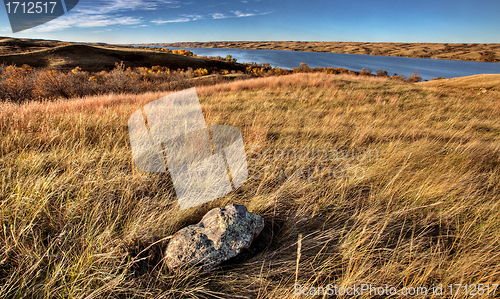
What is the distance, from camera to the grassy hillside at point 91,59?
26.3 meters

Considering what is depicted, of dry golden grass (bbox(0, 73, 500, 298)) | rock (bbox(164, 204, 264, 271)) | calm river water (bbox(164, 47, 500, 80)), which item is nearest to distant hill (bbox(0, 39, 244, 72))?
calm river water (bbox(164, 47, 500, 80))

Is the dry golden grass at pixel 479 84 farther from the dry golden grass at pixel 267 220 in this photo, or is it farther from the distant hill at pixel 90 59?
the distant hill at pixel 90 59

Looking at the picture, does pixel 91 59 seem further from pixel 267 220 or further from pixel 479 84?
pixel 479 84

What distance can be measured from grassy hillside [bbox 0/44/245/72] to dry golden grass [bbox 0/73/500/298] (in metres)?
32.2

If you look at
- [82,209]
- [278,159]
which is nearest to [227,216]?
[82,209]

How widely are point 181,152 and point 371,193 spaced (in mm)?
2344

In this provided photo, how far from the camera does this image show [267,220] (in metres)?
1.77

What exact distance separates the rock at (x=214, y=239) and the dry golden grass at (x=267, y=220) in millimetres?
82

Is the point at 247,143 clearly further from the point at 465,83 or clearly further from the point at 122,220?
the point at 465,83

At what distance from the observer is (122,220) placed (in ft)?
5.20

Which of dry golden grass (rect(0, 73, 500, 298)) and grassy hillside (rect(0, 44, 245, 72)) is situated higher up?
grassy hillside (rect(0, 44, 245, 72))

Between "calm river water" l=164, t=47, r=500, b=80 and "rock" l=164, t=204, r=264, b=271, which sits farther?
"calm river water" l=164, t=47, r=500, b=80

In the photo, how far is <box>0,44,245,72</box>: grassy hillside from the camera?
26.3 metres

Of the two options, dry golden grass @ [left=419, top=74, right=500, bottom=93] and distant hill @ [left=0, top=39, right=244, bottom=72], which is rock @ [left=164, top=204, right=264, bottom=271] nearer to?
dry golden grass @ [left=419, top=74, right=500, bottom=93]
